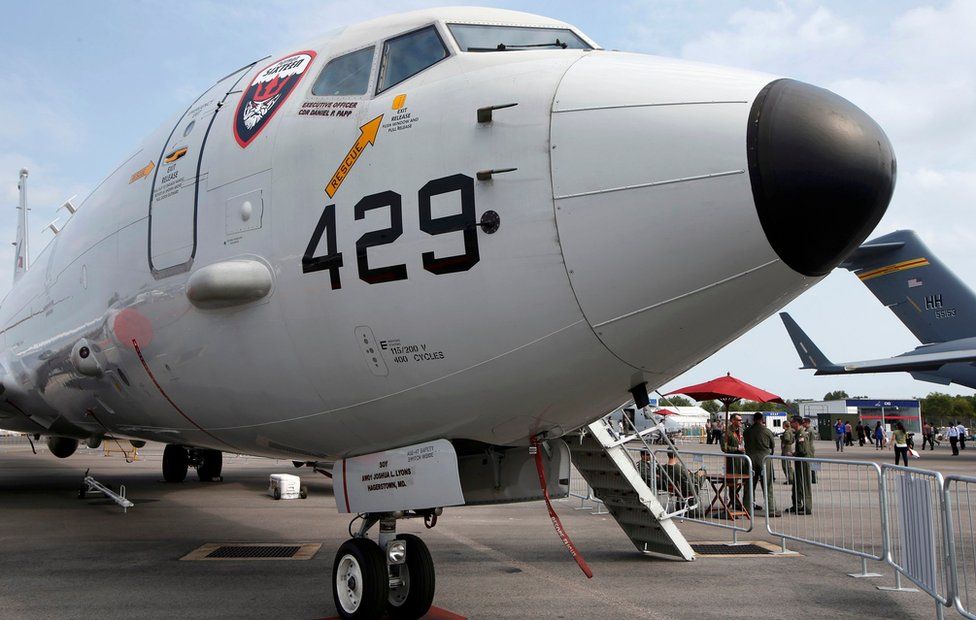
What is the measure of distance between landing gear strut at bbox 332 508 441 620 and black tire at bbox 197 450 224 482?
45.2 ft

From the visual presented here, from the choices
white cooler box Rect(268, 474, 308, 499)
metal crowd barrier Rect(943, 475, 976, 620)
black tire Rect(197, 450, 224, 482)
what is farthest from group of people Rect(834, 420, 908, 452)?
metal crowd barrier Rect(943, 475, 976, 620)

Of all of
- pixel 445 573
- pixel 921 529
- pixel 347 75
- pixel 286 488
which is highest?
pixel 347 75

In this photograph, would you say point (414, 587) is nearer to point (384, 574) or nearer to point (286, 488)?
point (384, 574)

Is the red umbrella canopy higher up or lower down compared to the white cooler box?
higher up

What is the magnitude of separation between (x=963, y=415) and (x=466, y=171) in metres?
123

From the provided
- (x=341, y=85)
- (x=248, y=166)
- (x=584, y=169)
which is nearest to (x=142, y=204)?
(x=248, y=166)

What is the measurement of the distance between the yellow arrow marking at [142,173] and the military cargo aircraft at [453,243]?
0.54 ft

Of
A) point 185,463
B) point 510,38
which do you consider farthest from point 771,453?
point 185,463

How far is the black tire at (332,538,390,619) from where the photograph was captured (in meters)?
5.29

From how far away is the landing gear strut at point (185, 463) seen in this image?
18.3m

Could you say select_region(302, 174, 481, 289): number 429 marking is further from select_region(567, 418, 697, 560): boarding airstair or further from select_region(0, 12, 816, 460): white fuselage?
select_region(567, 418, 697, 560): boarding airstair

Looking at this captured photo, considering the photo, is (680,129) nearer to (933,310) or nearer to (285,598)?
(285,598)

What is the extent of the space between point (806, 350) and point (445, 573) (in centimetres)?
2896

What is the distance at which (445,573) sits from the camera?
806 centimetres
